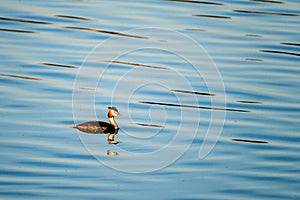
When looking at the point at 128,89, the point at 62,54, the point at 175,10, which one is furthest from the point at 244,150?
the point at 175,10

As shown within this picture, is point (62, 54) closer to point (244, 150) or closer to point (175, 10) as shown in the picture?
point (175, 10)

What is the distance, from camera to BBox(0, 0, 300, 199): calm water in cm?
1047

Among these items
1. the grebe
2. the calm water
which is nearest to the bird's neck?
the grebe

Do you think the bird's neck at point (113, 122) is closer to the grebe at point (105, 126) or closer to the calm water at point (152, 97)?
the grebe at point (105, 126)

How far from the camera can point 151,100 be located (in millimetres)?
13906

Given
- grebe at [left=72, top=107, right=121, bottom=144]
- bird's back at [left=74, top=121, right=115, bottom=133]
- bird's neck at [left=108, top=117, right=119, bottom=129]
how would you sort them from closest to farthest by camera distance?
1. grebe at [left=72, top=107, right=121, bottom=144]
2. bird's back at [left=74, top=121, right=115, bottom=133]
3. bird's neck at [left=108, top=117, right=119, bottom=129]

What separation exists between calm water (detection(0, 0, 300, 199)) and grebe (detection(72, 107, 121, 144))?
0.13m

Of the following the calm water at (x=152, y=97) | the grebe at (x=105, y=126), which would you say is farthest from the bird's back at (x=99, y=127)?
the calm water at (x=152, y=97)

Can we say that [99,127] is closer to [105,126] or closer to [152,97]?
[105,126]

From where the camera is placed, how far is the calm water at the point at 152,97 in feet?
34.3

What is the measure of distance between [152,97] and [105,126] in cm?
145

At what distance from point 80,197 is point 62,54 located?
6.84m

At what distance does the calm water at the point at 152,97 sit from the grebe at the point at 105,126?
0.13 meters

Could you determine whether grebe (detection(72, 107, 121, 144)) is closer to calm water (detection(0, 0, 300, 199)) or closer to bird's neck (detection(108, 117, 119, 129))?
bird's neck (detection(108, 117, 119, 129))
